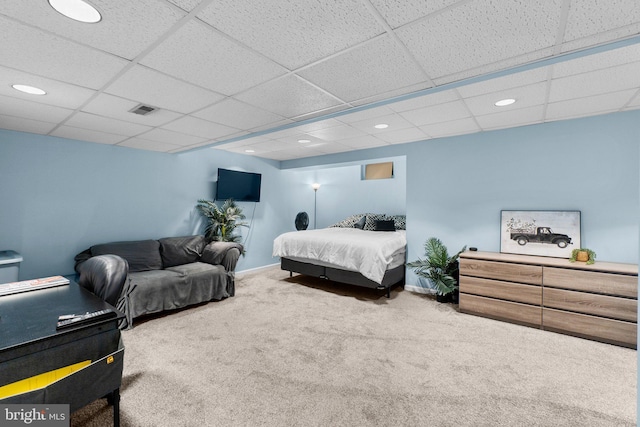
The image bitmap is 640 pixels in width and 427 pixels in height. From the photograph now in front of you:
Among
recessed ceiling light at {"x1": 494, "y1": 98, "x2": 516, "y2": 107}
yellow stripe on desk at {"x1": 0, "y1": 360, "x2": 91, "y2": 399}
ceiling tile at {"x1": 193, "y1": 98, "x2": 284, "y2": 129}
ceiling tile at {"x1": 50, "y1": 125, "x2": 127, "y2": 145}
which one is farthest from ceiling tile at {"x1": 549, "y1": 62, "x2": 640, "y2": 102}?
ceiling tile at {"x1": 50, "y1": 125, "x2": 127, "y2": 145}

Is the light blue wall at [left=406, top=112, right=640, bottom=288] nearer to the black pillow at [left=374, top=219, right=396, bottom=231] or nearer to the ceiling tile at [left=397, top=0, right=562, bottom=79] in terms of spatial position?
the black pillow at [left=374, top=219, right=396, bottom=231]

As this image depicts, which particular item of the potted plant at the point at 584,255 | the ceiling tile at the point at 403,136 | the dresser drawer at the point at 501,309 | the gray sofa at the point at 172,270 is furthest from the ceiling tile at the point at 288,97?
the potted plant at the point at 584,255

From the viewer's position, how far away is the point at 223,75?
6.75 feet

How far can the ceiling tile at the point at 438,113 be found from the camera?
2852mm

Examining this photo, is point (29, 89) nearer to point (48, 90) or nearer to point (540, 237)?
point (48, 90)

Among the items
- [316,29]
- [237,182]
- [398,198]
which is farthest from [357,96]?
[398,198]

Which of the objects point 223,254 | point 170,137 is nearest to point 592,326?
point 223,254

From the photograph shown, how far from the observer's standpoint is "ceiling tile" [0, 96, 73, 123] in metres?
2.51

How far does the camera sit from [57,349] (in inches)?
54.9

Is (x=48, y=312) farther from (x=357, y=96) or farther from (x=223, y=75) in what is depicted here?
(x=357, y=96)

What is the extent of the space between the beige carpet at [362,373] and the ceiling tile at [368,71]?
2.31m

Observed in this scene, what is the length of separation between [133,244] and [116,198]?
0.75 metres

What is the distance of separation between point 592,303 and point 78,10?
181 inches

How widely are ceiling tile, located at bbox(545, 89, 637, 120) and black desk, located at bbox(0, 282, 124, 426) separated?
4.10 meters
